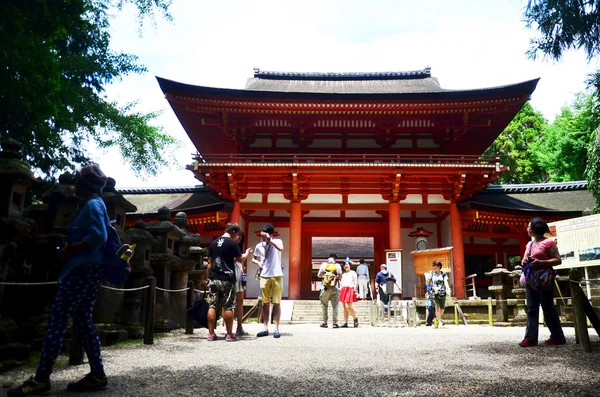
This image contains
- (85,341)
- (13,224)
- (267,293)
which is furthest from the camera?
(267,293)

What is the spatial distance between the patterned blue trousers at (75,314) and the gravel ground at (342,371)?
0.82ft

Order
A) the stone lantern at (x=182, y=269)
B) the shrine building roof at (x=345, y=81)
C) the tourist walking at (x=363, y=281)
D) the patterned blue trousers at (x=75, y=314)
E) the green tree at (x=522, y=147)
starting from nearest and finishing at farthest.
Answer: the patterned blue trousers at (x=75, y=314)
the stone lantern at (x=182, y=269)
the tourist walking at (x=363, y=281)
the shrine building roof at (x=345, y=81)
the green tree at (x=522, y=147)

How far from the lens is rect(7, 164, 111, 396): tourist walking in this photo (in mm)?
3084

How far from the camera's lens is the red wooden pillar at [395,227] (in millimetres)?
15688

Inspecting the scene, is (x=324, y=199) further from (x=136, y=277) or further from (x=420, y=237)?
(x=136, y=277)

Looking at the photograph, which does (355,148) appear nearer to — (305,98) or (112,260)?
(305,98)

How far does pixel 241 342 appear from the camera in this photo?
6.35 meters

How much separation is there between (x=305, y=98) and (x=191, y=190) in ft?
→ 26.4

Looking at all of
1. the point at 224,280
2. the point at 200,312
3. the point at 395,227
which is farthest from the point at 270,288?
the point at 395,227

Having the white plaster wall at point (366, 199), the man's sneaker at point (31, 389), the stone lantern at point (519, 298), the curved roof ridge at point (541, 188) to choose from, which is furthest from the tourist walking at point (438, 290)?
the curved roof ridge at point (541, 188)

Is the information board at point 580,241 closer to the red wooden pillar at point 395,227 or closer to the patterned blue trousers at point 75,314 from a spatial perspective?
the patterned blue trousers at point 75,314

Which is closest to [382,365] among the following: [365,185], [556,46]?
[556,46]

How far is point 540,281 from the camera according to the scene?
531 centimetres

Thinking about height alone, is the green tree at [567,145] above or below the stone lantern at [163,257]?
above
